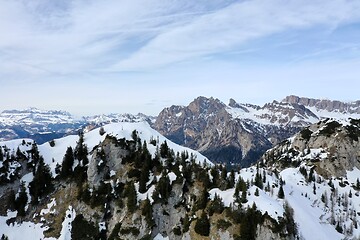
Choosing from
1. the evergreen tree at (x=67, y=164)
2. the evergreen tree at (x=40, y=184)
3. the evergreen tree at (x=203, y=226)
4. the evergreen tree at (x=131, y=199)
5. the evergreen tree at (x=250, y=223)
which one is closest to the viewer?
the evergreen tree at (x=250, y=223)

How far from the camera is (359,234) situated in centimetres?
17300

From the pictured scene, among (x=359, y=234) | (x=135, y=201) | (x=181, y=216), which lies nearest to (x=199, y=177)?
(x=181, y=216)

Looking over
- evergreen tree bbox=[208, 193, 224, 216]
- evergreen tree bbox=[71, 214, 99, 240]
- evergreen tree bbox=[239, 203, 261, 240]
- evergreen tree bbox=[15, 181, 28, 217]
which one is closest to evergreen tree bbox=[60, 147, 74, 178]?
evergreen tree bbox=[15, 181, 28, 217]

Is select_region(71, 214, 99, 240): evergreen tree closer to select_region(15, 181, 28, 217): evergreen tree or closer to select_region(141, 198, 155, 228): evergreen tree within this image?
select_region(141, 198, 155, 228): evergreen tree

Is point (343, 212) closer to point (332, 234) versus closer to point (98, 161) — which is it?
point (332, 234)

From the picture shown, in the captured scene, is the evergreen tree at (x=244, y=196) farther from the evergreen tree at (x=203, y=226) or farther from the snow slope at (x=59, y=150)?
the snow slope at (x=59, y=150)

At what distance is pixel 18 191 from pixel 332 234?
14507 cm

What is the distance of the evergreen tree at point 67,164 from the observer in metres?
158

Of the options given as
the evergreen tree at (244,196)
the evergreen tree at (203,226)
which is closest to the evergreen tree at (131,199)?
the evergreen tree at (203,226)

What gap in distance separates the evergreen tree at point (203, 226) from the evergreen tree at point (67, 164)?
70249mm

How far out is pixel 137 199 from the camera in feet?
454

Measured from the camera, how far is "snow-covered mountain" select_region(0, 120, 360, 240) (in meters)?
118

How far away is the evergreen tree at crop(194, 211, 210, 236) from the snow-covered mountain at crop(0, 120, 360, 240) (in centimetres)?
32

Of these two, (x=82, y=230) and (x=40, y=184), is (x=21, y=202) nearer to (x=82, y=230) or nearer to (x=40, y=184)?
(x=40, y=184)
